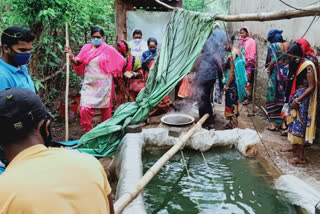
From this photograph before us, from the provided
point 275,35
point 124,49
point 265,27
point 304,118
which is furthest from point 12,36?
point 265,27

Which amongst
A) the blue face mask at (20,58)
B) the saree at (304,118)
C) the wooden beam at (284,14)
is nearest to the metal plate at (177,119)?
the saree at (304,118)

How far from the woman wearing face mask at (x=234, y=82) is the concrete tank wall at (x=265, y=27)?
118 cm

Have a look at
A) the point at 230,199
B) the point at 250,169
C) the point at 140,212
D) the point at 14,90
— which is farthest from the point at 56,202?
the point at 250,169

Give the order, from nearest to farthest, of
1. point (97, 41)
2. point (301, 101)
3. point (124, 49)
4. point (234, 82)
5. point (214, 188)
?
point (214, 188), point (301, 101), point (97, 41), point (234, 82), point (124, 49)

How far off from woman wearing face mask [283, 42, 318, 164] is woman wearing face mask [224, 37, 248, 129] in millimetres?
1004

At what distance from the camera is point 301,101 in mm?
4066

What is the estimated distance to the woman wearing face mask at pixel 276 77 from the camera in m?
5.21

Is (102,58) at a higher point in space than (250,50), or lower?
lower

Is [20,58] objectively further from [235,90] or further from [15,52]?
[235,90]

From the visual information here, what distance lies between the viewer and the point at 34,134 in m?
1.24

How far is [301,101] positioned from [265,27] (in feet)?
12.6

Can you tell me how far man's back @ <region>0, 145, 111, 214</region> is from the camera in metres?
1.02

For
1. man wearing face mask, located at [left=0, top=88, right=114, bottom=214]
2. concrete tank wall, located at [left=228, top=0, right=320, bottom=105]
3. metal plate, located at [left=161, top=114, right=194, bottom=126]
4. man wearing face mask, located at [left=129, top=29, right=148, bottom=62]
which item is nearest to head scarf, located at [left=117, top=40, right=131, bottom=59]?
man wearing face mask, located at [left=129, top=29, right=148, bottom=62]

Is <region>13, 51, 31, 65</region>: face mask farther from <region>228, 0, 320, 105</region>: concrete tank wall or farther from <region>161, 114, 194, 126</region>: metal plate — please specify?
<region>228, 0, 320, 105</region>: concrete tank wall
